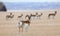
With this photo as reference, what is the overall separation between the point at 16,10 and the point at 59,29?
3.22 feet

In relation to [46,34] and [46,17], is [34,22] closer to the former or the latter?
[46,17]

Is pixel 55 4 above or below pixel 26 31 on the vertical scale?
above

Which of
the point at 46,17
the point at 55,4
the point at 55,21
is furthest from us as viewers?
the point at 55,4

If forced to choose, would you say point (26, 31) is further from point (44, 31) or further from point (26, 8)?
point (26, 8)

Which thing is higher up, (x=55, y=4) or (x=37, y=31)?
(x=55, y=4)

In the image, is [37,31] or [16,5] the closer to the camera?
[37,31]

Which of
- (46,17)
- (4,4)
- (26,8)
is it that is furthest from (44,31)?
(4,4)

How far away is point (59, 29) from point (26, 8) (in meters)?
0.93

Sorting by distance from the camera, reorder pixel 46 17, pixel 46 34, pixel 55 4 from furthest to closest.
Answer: pixel 55 4
pixel 46 17
pixel 46 34

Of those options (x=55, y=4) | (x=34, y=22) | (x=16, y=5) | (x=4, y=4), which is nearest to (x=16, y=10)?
(x=16, y=5)

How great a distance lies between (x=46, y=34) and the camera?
48.8 inches

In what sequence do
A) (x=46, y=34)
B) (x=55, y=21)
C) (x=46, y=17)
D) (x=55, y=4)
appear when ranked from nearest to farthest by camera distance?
1. (x=46, y=34)
2. (x=55, y=21)
3. (x=46, y=17)
4. (x=55, y=4)

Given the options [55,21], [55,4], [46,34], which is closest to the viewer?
[46,34]

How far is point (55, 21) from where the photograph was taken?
1.54 m
